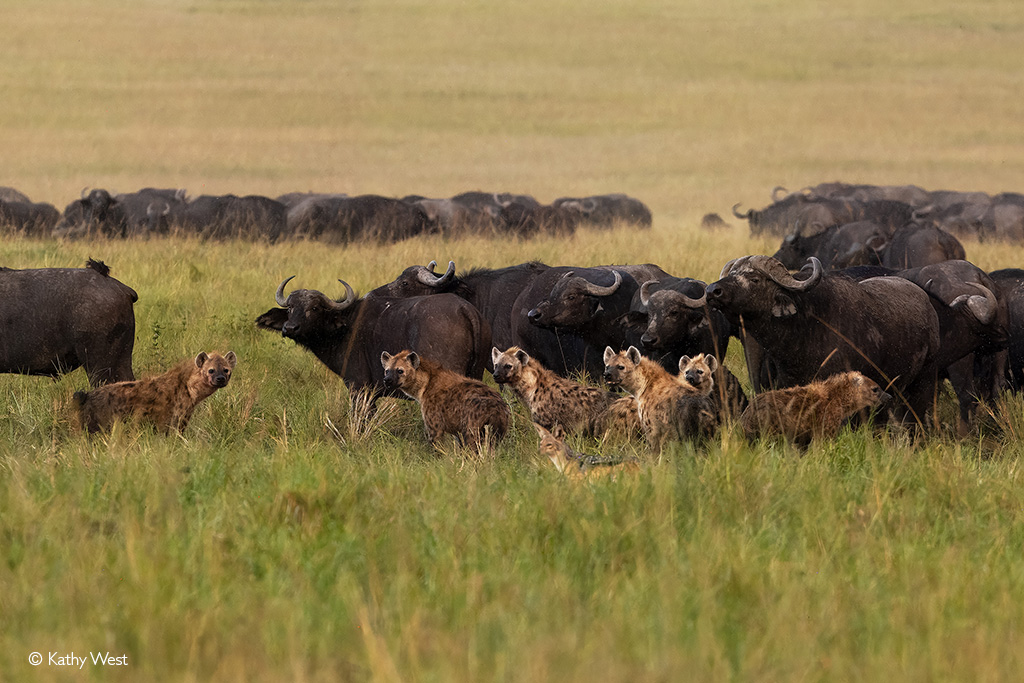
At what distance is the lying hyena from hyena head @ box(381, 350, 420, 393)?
906 millimetres

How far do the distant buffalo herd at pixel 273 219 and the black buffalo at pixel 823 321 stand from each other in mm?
17136

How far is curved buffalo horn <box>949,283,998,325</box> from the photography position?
823 centimetres

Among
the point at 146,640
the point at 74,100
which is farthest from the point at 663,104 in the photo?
the point at 146,640

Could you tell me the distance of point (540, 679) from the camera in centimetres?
324

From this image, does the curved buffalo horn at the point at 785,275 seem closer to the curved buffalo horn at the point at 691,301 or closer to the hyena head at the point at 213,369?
the curved buffalo horn at the point at 691,301

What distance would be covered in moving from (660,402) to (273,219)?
22.1 metres

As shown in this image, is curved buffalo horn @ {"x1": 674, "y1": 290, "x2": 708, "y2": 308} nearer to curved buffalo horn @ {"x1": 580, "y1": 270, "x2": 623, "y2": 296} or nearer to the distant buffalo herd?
curved buffalo horn @ {"x1": 580, "y1": 270, "x2": 623, "y2": 296}

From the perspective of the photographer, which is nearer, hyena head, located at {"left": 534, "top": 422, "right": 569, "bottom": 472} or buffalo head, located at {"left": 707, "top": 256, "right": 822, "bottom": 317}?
hyena head, located at {"left": 534, "top": 422, "right": 569, "bottom": 472}

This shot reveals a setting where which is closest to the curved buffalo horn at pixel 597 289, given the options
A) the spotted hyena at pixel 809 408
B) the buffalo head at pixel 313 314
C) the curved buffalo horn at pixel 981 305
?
the buffalo head at pixel 313 314

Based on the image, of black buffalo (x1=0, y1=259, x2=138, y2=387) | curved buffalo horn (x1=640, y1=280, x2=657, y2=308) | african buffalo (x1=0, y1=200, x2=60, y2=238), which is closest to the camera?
black buffalo (x1=0, y1=259, x2=138, y2=387)

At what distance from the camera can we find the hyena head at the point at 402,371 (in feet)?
23.7

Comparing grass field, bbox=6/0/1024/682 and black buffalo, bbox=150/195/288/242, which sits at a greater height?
grass field, bbox=6/0/1024/682

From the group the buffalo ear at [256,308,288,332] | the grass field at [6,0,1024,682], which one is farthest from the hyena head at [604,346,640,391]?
the buffalo ear at [256,308,288,332]

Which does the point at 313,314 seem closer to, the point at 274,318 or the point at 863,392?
the point at 274,318
